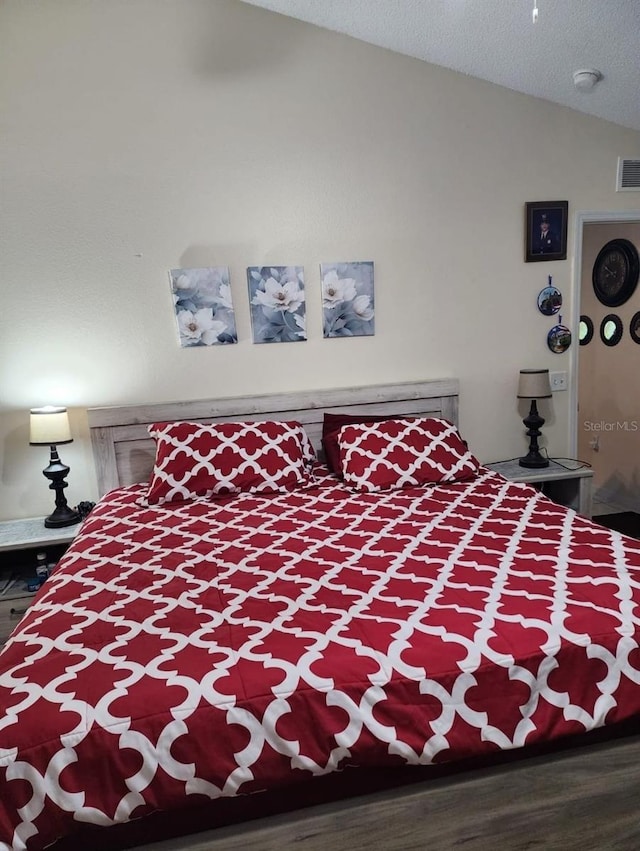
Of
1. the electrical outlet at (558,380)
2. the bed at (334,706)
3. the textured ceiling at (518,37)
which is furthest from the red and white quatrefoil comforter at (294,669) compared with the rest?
the textured ceiling at (518,37)

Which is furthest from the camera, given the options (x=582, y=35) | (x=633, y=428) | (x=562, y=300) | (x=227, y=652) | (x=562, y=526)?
(x=633, y=428)

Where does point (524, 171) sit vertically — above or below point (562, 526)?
above

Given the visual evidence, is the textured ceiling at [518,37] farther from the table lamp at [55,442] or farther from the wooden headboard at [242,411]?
the table lamp at [55,442]

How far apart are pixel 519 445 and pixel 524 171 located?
4.90 ft

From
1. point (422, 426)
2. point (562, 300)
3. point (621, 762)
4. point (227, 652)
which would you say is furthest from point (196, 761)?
point (562, 300)

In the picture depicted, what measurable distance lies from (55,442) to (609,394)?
3.55 meters

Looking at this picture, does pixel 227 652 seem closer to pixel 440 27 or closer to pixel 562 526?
→ pixel 562 526

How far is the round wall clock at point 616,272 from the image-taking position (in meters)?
3.58

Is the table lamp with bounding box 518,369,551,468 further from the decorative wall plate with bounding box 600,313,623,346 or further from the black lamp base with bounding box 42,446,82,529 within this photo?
the black lamp base with bounding box 42,446,82,529

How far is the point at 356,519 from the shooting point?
6.64 feet

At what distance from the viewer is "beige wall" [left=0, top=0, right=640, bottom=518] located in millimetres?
2535

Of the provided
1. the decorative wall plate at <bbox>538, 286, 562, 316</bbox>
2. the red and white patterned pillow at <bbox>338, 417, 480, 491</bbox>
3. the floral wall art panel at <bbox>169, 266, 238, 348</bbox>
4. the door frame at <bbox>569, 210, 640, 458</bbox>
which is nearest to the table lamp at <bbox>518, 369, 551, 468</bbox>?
the door frame at <bbox>569, 210, 640, 458</bbox>

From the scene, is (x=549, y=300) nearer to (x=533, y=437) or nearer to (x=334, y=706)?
(x=533, y=437)

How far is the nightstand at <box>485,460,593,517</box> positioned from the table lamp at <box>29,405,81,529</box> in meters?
2.11
